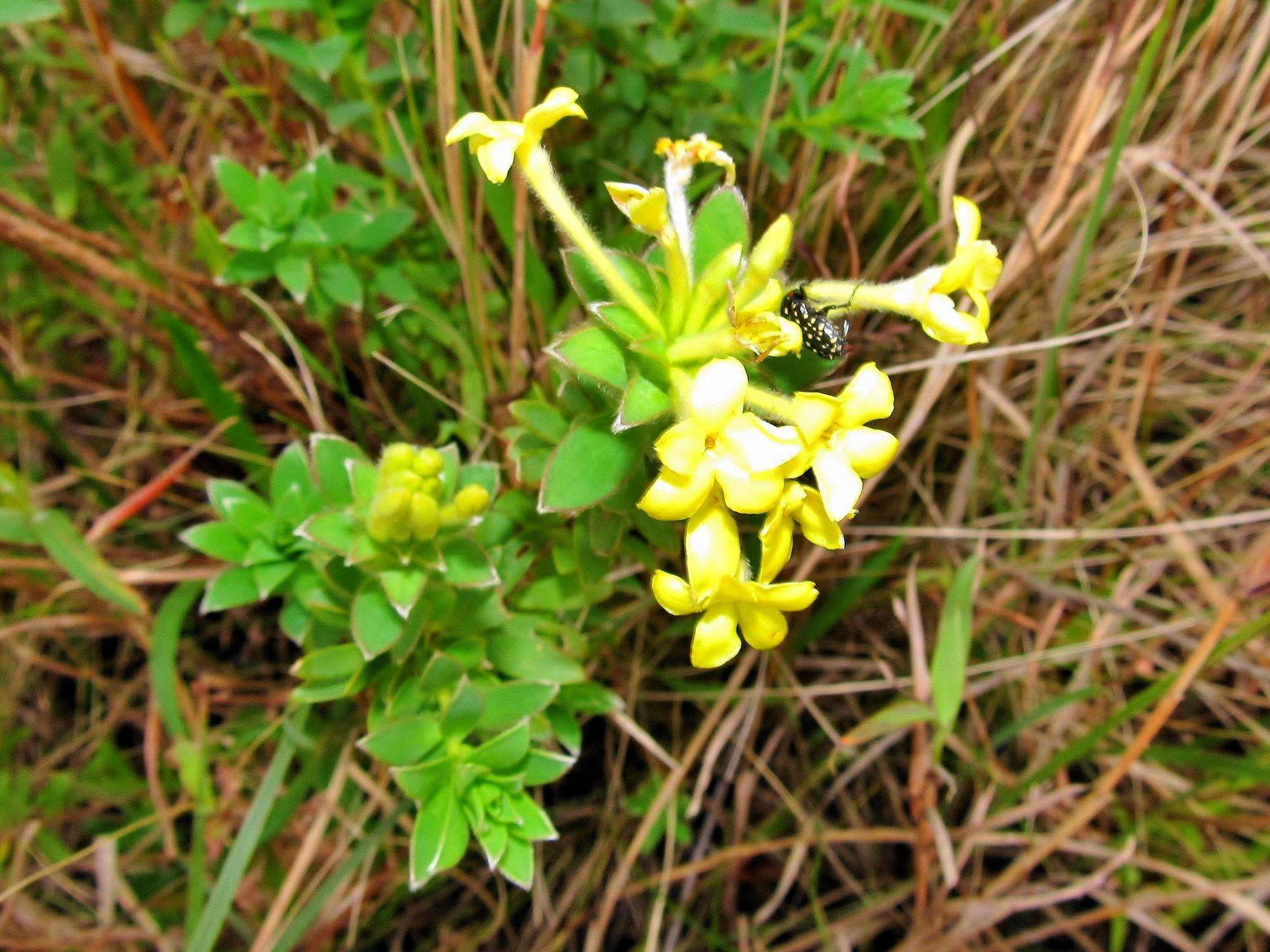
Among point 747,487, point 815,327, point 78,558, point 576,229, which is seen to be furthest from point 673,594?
point 78,558

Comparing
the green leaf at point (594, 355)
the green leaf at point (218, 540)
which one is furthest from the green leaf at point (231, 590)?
the green leaf at point (594, 355)

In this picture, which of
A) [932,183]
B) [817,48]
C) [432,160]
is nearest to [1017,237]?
[932,183]

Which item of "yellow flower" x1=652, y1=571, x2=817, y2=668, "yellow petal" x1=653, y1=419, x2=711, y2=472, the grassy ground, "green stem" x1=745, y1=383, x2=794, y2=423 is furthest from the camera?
the grassy ground

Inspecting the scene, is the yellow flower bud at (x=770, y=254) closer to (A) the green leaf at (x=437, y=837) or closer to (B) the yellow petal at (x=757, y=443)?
(B) the yellow petal at (x=757, y=443)

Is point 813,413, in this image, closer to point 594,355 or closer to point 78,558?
point 594,355

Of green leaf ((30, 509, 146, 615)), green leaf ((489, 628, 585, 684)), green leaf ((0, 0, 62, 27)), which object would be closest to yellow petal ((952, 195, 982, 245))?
green leaf ((489, 628, 585, 684))

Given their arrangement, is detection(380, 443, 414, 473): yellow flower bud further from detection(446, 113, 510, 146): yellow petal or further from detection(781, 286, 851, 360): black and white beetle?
detection(781, 286, 851, 360): black and white beetle

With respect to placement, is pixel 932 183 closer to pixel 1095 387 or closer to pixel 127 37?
pixel 1095 387

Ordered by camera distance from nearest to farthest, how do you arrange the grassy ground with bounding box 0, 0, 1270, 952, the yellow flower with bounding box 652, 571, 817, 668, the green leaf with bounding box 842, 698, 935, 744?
1. the yellow flower with bounding box 652, 571, 817, 668
2. the green leaf with bounding box 842, 698, 935, 744
3. the grassy ground with bounding box 0, 0, 1270, 952
